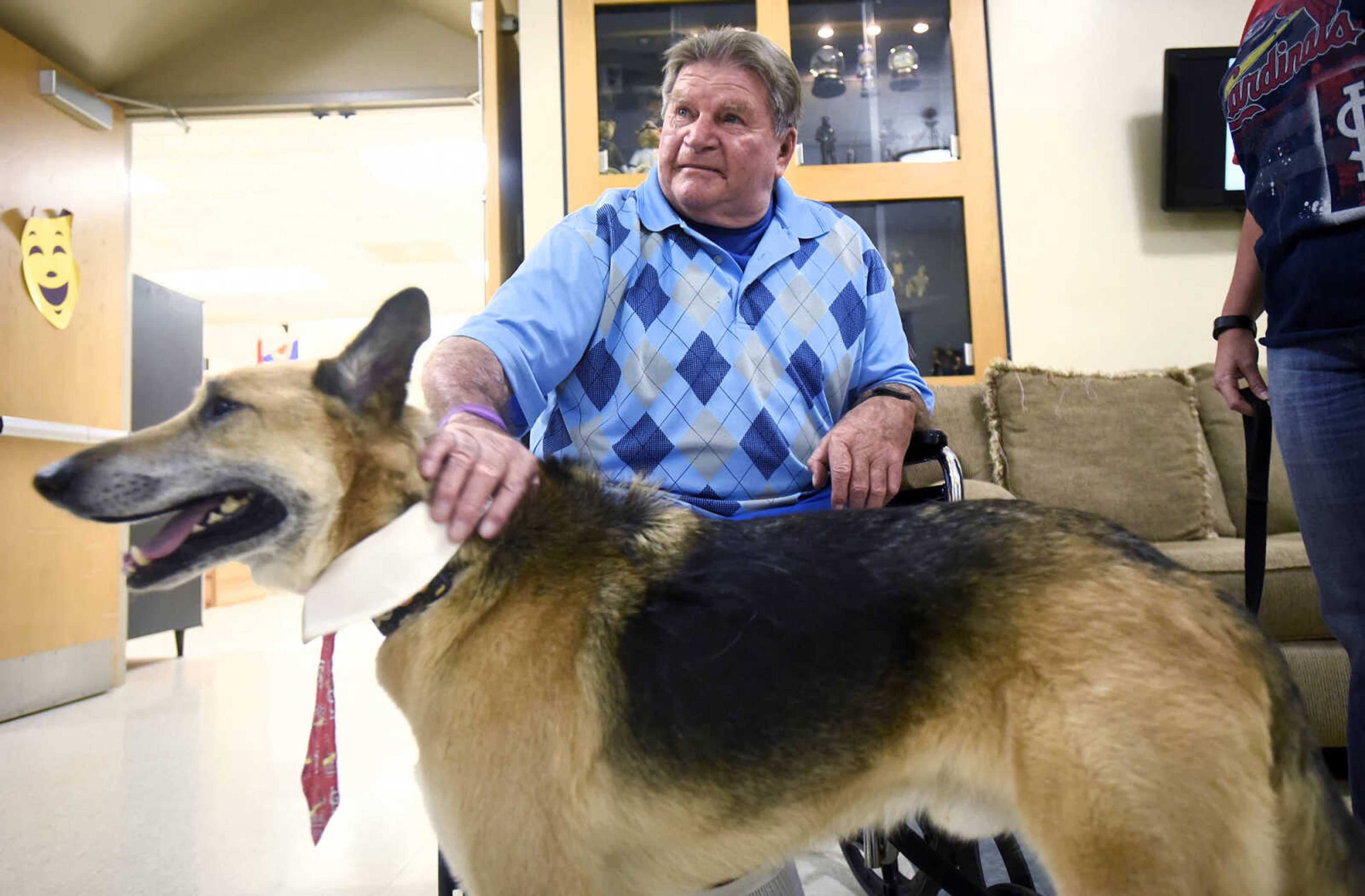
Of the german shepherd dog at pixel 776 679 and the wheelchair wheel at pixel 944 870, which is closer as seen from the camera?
the german shepherd dog at pixel 776 679

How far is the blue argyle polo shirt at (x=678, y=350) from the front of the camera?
145 centimetres

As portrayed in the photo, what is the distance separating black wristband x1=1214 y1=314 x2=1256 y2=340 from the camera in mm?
1496

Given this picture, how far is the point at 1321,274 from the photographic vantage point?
1244 mm

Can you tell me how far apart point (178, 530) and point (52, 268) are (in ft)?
12.6

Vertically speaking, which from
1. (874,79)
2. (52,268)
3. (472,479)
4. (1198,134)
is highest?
(874,79)

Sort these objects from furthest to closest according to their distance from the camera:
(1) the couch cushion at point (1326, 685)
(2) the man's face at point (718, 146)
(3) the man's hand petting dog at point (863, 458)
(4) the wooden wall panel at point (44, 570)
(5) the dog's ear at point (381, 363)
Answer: (4) the wooden wall panel at point (44, 570) → (1) the couch cushion at point (1326, 685) → (2) the man's face at point (718, 146) → (3) the man's hand petting dog at point (863, 458) → (5) the dog's ear at point (381, 363)

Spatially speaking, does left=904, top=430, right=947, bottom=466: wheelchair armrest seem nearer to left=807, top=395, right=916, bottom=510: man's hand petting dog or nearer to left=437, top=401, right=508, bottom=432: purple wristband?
left=807, top=395, right=916, bottom=510: man's hand petting dog

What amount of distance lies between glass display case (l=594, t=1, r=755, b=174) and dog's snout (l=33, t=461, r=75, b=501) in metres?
3.11

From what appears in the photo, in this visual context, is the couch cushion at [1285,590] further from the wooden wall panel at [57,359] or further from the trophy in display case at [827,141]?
the wooden wall panel at [57,359]

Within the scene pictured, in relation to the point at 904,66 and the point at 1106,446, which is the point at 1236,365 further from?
the point at 904,66

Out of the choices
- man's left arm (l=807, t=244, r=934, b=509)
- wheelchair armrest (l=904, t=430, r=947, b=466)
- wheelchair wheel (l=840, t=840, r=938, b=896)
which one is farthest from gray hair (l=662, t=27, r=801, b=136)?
wheelchair wheel (l=840, t=840, r=938, b=896)

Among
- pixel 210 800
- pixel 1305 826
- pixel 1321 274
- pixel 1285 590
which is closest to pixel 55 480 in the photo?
pixel 1305 826

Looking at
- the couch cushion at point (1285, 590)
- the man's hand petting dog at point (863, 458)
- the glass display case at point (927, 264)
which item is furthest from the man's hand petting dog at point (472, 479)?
the glass display case at point (927, 264)

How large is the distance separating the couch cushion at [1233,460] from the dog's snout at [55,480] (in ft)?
11.1
